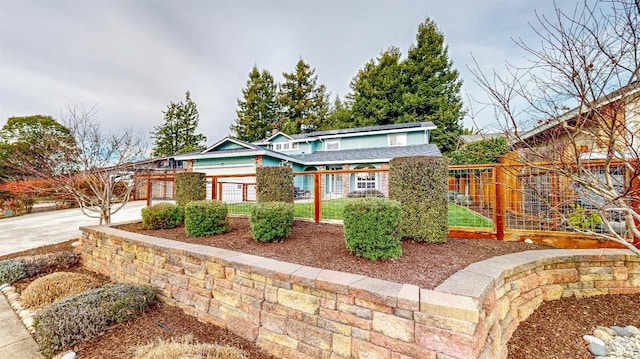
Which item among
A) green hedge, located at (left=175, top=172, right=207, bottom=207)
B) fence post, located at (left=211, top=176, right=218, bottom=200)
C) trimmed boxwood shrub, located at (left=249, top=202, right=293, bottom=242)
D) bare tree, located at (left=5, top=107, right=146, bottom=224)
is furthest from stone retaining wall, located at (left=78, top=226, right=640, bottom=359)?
bare tree, located at (left=5, top=107, right=146, bottom=224)

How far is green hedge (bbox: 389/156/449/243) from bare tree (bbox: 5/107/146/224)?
6.26m

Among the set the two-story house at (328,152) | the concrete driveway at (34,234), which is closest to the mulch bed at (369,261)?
the concrete driveway at (34,234)

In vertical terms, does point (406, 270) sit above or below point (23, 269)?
above

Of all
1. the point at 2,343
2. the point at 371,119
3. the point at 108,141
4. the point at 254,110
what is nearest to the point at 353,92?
the point at 371,119

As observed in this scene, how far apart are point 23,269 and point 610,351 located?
8241 mm

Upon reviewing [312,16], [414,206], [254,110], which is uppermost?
[254,110]

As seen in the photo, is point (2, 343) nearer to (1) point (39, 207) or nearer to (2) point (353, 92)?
(1) point (39, 207)

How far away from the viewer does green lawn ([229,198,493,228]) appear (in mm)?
4355

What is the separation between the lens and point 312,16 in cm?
789

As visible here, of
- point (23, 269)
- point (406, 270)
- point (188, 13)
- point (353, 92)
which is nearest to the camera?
point (406, 270)

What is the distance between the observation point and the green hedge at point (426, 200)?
344 centimetres

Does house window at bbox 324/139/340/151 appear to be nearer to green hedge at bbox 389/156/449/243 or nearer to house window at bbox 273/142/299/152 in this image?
house window at bbox 273/142/299/152

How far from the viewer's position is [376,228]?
2.76m

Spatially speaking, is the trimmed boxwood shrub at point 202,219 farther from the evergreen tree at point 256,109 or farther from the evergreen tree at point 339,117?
the evergreen tree at point 256,109
